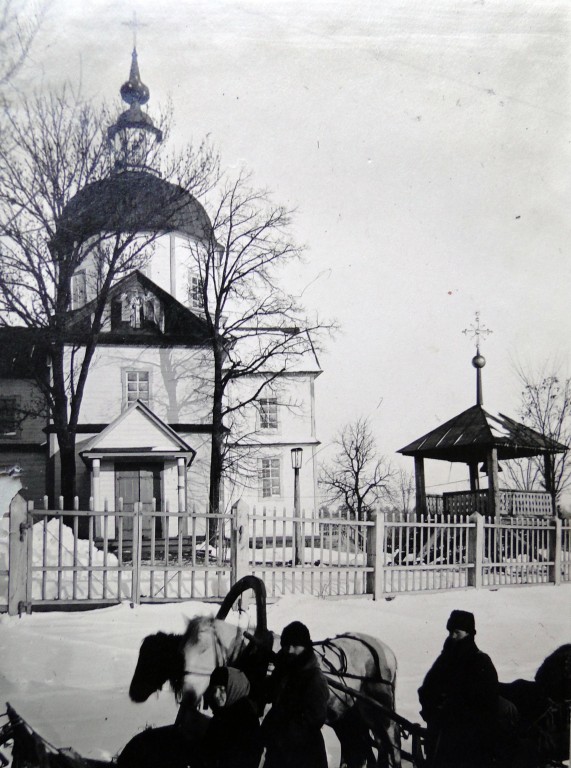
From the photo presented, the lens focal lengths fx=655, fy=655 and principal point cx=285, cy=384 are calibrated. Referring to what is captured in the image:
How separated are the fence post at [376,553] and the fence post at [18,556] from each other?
1.78 m

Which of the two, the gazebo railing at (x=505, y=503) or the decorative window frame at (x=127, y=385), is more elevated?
the decorative window frame at (x=127, y=385)

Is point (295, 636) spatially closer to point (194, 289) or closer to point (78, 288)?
point (194, 289)

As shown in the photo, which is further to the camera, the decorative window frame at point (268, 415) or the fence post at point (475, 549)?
the fence post at point (475, 549)

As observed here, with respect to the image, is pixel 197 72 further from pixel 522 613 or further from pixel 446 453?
pixel 522 613

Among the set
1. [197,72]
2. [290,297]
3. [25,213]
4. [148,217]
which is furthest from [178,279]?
[197,72]

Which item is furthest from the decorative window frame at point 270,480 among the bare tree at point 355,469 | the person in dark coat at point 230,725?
the person in dark coat at point 230,725

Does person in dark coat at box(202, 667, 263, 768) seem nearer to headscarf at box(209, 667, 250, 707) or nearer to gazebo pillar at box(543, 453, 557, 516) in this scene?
headscarf at box(209, 667, 250, 707)

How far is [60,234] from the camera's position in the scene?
2.94 m

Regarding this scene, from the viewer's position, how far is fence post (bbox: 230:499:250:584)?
303 cm

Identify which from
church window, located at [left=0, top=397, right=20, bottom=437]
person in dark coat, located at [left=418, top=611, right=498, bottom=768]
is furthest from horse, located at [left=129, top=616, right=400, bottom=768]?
church window, located at [left=0, top=397, right=20, bottom=437]

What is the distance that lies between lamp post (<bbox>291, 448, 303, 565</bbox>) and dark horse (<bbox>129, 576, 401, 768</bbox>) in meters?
0.48

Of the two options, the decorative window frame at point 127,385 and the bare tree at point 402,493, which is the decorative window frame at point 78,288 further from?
the bare tree at point 402,493

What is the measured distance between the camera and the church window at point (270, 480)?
2977 mm

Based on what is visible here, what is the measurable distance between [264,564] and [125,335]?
1318 millimetres
